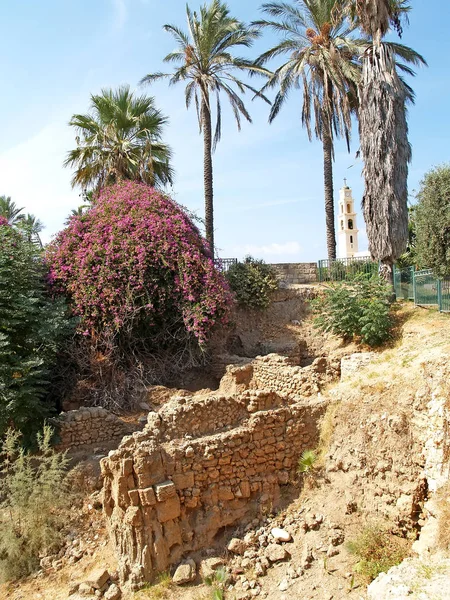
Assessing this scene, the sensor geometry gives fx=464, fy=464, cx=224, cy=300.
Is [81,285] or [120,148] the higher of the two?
[120,148]

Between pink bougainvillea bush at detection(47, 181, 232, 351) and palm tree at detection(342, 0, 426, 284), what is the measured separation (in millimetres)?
5668

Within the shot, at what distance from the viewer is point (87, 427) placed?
896 cm

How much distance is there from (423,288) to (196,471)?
9.79 metres

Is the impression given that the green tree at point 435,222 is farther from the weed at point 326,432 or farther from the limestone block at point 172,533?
the limestone block at point 172,533

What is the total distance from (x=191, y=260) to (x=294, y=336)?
503 centimetres

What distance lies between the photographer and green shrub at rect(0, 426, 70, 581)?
20.9ft

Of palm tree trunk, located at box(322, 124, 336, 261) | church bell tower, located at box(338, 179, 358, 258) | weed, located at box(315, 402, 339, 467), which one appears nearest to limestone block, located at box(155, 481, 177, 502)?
weed, located at box(315, 402, 339, 467)

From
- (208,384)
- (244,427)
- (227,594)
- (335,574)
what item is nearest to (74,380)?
(208,384)

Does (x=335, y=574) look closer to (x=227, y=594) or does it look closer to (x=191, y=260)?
(x=227, y=594)

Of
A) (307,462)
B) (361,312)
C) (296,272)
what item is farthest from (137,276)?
(296,272)

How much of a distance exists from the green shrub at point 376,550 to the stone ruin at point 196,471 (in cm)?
143

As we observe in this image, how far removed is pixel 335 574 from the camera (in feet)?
17.4

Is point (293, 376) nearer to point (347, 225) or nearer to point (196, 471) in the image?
point (196, 471)

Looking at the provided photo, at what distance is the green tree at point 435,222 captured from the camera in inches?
522
